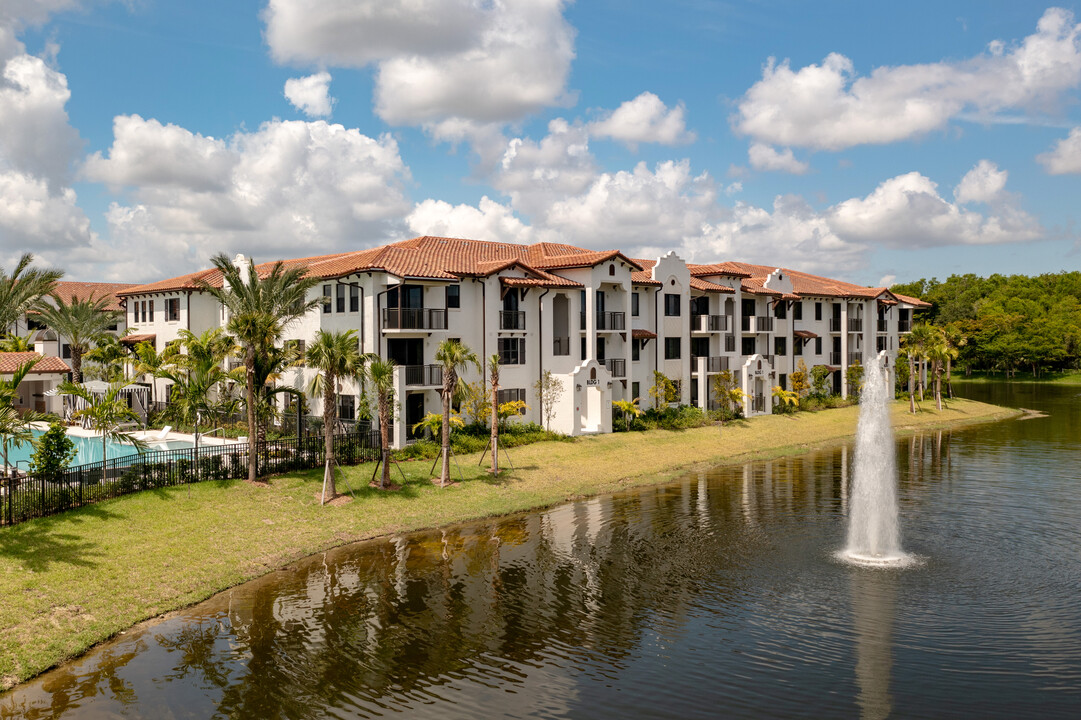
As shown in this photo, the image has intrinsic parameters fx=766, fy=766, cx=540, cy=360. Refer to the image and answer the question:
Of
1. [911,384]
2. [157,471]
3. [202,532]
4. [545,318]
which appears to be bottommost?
[202,532]

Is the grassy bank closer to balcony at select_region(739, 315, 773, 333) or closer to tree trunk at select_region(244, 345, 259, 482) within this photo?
tree trunk at select_region(244, 345, 259, 482)

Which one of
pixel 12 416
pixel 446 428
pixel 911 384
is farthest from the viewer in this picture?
pixel 911 384

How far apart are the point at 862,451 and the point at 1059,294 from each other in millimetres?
126991

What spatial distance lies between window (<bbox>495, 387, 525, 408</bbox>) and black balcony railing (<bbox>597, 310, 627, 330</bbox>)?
8.24 m

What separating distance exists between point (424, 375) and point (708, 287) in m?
28.2

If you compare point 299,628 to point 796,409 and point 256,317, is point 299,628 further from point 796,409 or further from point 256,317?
point 796,409

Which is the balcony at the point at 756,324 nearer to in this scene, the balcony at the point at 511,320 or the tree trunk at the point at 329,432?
the balcony at the point at 511,320

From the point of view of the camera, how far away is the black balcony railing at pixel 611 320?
5422 cm

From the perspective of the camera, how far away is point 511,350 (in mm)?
49438

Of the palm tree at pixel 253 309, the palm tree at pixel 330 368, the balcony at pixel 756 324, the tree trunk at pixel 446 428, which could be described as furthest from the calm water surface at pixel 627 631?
the balcony at pixel 756 324

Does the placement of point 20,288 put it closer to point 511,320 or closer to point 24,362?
point 24,362

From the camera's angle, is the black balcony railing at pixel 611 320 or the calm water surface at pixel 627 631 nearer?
the calm water surface at pixel 627 631

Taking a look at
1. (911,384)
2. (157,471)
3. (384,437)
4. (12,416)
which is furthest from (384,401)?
(911,384)

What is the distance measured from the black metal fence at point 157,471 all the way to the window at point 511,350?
10967mm
